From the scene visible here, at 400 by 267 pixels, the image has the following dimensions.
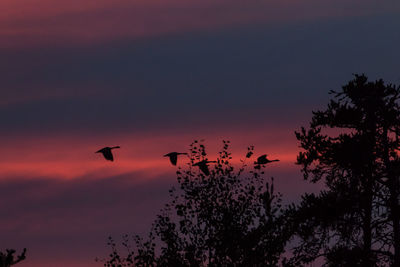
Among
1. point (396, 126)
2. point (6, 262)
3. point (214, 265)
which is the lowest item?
point (6, 262)

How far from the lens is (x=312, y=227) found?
42.1m

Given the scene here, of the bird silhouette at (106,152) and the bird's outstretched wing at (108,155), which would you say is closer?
the bird's outstretched wing at (108,155)

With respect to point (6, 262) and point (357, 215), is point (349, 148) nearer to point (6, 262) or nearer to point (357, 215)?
point (357, 215)

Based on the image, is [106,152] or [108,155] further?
[106,152]

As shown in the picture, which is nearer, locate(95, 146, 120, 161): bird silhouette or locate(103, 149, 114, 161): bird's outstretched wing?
locate(103, 149, 114, 161): bird's outstretched wing

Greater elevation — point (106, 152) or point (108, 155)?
point (106, 152)

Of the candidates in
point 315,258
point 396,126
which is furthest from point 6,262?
point 396,126

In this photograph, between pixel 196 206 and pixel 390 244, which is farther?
pixel 196 206

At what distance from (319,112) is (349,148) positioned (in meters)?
2.89

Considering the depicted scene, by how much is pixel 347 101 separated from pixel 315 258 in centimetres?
739

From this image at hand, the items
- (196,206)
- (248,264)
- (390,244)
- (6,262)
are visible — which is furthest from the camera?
(196,206)

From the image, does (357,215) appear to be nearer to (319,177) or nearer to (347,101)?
(319,177)

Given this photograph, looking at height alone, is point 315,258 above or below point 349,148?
below

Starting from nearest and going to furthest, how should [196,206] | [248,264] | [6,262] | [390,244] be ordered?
[6,262], [390,244], [248,264], [196,206]
